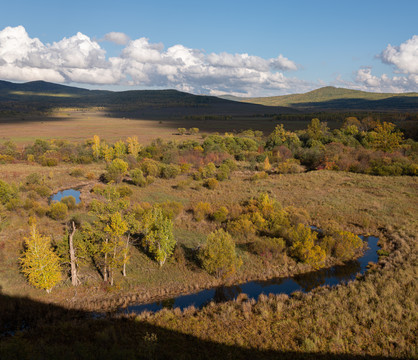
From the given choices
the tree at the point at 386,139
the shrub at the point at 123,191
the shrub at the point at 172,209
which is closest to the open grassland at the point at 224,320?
the shrub at the point at 172,209

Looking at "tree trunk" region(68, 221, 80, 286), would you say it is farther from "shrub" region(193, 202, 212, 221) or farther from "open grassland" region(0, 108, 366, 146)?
"open grassland" region(0, 108, 366, 146)

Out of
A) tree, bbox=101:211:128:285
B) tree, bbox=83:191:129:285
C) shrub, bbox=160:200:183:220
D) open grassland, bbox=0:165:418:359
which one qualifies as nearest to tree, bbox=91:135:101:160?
shrub, bbox=160:200:183:220

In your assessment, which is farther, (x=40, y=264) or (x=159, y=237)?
(x=159, y=237)

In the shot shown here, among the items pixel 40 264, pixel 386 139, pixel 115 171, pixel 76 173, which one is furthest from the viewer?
pixel 386 139

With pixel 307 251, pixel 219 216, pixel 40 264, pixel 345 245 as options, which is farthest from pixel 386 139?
pixel 40 264

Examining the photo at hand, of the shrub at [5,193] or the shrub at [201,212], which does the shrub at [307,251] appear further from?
the shrub at [5,193]

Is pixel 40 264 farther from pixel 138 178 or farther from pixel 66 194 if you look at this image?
pixel 66 194

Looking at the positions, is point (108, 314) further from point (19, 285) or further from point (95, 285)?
point (19, 285)
